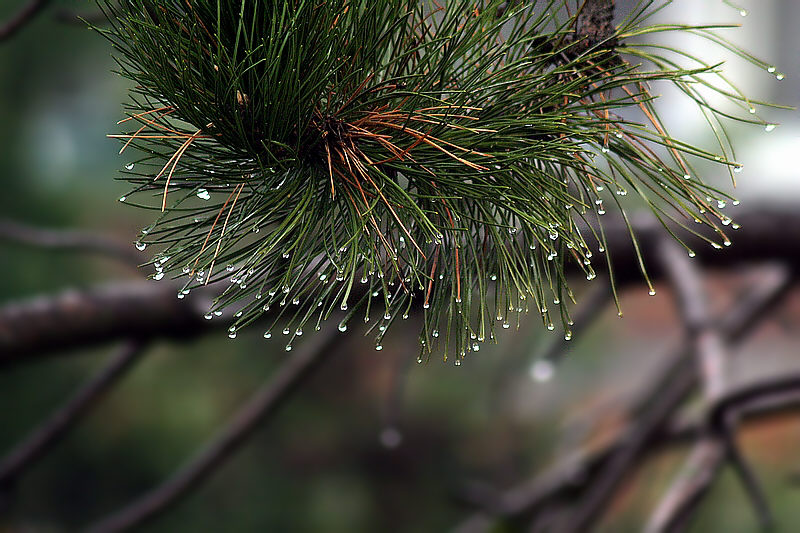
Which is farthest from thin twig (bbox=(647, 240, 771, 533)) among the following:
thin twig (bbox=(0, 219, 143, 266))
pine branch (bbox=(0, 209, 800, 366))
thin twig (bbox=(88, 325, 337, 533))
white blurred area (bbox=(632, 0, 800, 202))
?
white blurred area (bbox=(632, 0, 800, 202))

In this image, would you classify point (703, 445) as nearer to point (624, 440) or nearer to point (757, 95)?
point (624, 440)

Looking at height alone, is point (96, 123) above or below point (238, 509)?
above

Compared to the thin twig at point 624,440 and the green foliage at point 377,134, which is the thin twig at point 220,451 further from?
→ the green foliage at point 377,134

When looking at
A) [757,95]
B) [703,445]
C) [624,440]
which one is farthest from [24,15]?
[757,95]

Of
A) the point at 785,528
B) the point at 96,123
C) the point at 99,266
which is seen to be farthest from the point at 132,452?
the point at 785,528

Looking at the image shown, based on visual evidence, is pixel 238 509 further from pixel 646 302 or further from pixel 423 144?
pixel 423 144

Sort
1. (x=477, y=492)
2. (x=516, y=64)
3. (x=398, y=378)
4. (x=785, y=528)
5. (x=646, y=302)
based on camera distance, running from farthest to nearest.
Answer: (x=646, y=302) < (x=785, y=528) < (x=477, y=492) < (x=398, y=378) < (x=516, y=64)

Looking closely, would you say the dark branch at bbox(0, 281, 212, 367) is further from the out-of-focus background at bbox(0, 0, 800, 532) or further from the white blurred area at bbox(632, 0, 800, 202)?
the white blurred area at bbox(632, 0, 800, 202)
